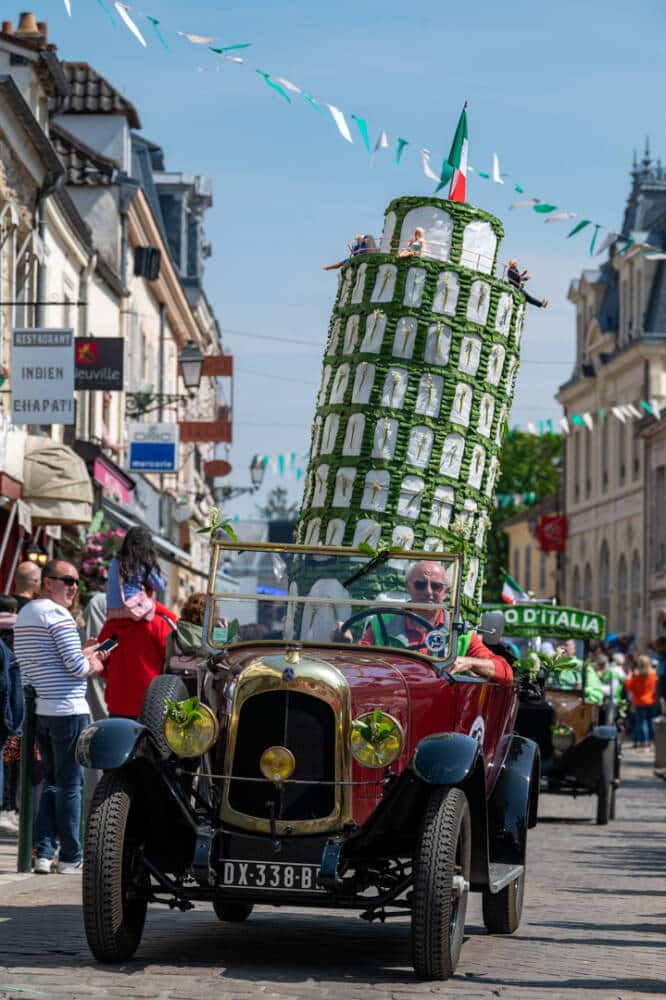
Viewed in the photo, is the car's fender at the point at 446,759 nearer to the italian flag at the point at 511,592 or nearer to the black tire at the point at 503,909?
the black tire at the point at 503,909

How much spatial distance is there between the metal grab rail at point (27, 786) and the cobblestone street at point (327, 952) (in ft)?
0.45

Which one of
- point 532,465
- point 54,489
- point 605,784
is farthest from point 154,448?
point 532,465

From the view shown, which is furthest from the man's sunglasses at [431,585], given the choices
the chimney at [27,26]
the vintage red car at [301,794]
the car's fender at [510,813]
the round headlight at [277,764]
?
the chimney at [27,26]

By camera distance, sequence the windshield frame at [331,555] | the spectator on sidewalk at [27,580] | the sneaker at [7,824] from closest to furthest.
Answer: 1. the windshield frame at [331,555]
2. the spectator on sidewalk at [27,580]
3. the sneaker at [7,824]

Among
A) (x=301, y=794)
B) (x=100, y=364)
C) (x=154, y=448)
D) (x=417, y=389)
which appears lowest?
(x=301, y=794)

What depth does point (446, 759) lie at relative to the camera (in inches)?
294

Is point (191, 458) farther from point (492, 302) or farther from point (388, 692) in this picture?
point (388, 692)

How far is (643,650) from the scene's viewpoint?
198 ft

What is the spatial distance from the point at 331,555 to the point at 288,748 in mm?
1446

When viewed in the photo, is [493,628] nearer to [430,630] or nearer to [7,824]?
[430,630]

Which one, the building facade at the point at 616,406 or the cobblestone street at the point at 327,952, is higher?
the building facade at the point at 616,406

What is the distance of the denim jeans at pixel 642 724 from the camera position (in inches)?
1364

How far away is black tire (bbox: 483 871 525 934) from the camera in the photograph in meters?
8.90

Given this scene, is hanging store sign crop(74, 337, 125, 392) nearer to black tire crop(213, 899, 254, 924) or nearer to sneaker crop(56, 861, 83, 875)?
sneaker crop(56, 861, 83, 875)
